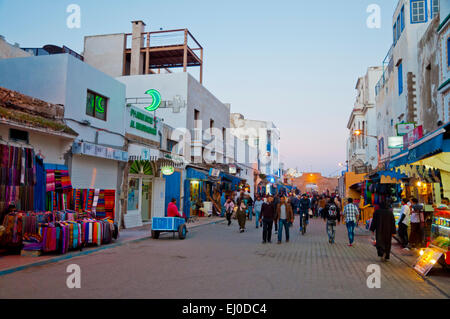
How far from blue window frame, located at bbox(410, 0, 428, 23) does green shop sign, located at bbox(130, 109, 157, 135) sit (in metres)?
14.7

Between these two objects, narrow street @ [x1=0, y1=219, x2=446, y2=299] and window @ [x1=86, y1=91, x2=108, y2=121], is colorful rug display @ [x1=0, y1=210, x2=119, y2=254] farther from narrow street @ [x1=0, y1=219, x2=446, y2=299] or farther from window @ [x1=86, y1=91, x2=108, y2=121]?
window @ [x1=86, y1=91, x2=108, y2=121]

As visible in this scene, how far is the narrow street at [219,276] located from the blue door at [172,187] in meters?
10.0

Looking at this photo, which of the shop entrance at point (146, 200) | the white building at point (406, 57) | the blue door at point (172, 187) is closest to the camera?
the white building at point (406, 57)

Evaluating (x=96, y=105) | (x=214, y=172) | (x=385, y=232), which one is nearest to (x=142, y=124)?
(x=96, y=105)

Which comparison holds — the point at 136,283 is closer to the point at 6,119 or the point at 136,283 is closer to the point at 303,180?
the point at 6,119

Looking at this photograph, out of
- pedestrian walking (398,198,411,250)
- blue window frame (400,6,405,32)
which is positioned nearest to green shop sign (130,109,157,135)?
pedestrian walking (398,198,411,250)

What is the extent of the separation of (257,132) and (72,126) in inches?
1826

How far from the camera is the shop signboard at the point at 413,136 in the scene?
15.6 m

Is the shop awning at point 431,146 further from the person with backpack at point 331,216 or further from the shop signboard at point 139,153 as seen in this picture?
the shop signboard at point 139,153

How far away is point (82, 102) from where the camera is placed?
45.1ft

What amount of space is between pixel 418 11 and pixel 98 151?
57.4 ft

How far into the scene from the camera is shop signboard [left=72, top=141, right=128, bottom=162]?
13.0m

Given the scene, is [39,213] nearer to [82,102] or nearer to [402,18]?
[82,102]

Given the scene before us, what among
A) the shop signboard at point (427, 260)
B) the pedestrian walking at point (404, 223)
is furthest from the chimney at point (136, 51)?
the shop signboard at point (427, 260)
